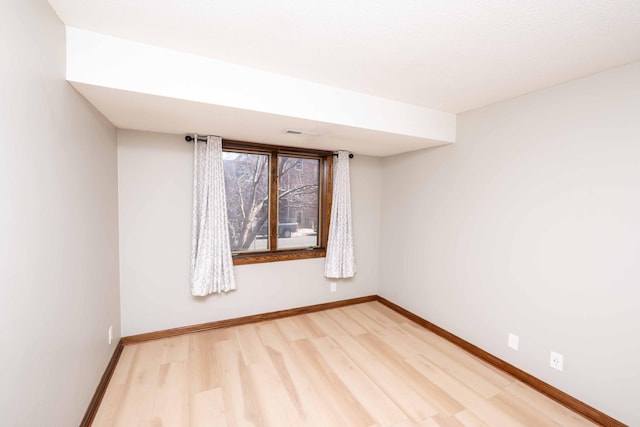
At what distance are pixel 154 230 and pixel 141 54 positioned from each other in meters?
1.61

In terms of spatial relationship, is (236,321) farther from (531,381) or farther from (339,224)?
(531,381)

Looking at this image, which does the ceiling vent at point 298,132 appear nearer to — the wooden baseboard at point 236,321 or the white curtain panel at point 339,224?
the white curtain panel at point 339,224

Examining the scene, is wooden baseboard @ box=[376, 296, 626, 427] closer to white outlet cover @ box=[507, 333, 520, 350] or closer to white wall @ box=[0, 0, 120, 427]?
white outlet cover @ box=[507, 333, 520, 350]

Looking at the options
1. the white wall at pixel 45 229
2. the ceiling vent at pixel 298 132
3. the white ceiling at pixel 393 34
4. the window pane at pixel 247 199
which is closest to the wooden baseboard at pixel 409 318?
the white wall at pixel 45 229

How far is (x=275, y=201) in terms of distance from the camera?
3.14m

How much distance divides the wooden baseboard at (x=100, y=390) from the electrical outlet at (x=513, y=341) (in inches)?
119

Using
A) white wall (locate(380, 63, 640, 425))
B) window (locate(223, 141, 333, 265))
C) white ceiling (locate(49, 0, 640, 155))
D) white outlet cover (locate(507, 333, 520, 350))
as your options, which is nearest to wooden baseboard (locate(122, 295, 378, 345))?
window (locate(223, 141, 333, 265))

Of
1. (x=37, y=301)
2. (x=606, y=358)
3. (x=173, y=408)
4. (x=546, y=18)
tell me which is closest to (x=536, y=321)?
(x=606, y=358)

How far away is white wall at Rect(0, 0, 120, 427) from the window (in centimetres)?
128

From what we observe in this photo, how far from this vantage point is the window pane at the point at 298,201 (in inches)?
127

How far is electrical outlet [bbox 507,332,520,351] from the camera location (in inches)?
85.1

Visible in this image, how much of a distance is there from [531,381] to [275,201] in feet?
9.17

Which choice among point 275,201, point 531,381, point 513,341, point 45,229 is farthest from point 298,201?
point 531,381

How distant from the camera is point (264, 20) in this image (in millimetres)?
1313
